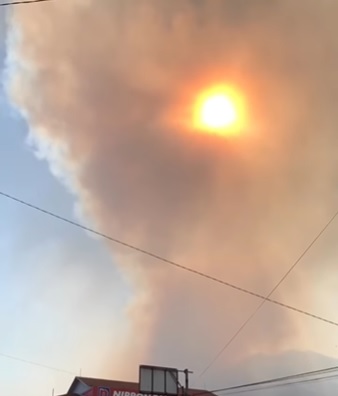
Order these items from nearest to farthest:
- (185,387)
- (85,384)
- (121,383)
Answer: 1. (185,387)
2. (85,384)
3. (121,383)

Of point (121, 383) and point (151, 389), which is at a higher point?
point (121, 383)

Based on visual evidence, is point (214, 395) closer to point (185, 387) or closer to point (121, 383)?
point (121, 383)

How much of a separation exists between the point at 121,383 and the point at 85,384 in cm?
521

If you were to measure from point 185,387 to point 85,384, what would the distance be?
58.5ft

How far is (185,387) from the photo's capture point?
3188cm

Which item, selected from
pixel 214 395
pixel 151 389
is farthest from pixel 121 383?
pixel 151 389

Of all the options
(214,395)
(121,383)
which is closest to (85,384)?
(121,383)

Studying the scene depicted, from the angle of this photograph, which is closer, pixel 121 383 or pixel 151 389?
pixel 151 389

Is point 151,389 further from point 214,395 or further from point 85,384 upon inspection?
point 214,395

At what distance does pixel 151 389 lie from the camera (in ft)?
110

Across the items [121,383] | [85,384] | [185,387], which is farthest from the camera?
[121,383]

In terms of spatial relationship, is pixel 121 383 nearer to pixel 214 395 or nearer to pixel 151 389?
pixel 214 395

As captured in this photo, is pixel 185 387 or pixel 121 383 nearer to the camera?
pixel 185 387

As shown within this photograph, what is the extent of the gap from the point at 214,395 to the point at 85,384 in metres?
14.9
